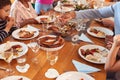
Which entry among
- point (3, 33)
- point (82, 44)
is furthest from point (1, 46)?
point (82, 44)

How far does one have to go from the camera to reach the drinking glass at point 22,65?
126 cm

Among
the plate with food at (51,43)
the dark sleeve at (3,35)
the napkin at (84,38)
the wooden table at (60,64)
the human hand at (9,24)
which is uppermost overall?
the human hand at (9,24)

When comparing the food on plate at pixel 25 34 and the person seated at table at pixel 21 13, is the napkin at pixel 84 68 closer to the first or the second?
the food on plate at pixel 25 34

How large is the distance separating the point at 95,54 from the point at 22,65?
0.61 meters

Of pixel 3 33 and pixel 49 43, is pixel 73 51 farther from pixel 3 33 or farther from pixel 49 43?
pixel 3 33

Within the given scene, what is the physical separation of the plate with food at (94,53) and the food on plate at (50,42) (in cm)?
19

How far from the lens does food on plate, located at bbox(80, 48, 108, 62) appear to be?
1.41 m

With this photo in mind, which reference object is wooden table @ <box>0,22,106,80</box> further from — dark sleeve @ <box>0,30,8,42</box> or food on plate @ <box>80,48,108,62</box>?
dark sleeve @ <box>0,30,8,42</box>

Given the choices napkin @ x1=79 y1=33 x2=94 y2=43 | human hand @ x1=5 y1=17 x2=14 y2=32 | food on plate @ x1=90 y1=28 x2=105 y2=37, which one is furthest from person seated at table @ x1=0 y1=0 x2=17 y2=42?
food on plate @ x1=90 y1=28 x2=105 y2=37

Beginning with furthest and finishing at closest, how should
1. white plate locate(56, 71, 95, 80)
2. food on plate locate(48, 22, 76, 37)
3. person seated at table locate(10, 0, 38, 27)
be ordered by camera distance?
person seated at table locate(10, 0, 38, 27) → food on plate locate(48, 22, 76, 37) → white plate locate(56, 71, 95, 80)

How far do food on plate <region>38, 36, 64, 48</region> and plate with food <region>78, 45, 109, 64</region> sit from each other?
7.5 inches

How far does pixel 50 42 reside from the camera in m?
1.54

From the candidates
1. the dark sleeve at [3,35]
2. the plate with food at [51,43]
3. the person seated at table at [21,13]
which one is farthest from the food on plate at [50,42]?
the person seated at table at [21,13]

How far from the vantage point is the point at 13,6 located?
2.15 meters
